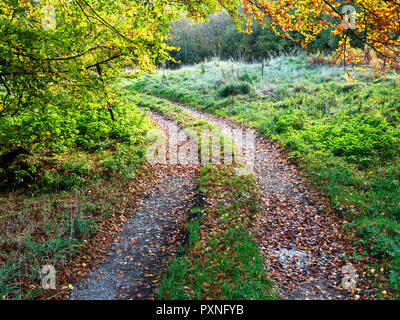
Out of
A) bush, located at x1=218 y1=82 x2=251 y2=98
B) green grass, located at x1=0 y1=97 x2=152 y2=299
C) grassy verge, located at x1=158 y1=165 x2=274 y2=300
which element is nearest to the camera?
grassy verge, located at x1=158 y1=165 x2=274 y2=300

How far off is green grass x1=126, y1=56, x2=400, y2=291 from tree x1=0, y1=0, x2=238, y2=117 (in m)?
5.57

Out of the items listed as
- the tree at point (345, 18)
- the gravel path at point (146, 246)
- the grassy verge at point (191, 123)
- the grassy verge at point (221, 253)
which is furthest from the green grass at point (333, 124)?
the gravel path at point (146, 246)

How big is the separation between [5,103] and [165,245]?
467 centimetres

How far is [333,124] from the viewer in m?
11.7

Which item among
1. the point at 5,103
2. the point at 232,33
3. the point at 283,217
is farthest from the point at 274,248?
the point at 232,33

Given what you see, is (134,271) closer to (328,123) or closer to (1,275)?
(1,275)

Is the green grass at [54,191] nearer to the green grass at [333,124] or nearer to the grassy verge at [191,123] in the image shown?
the grassy verge at [191,123]

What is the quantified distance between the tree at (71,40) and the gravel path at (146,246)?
3.06 metres

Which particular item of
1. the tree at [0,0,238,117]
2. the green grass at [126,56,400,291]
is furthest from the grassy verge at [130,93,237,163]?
the tree at [0,0,238,117]

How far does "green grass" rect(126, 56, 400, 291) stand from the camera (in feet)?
20.0

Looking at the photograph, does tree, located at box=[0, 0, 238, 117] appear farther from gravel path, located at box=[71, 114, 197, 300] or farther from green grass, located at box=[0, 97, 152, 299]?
gravel path, located at box=[71, 114, 197, 300]

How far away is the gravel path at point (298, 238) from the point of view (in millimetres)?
4707

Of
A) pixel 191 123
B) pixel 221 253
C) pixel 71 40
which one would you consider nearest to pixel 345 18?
pixel 221 253

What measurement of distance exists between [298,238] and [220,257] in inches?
81.4
